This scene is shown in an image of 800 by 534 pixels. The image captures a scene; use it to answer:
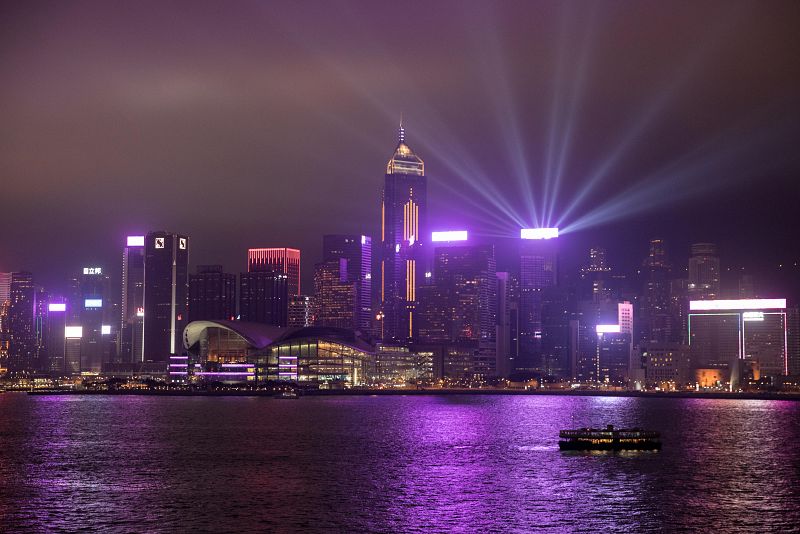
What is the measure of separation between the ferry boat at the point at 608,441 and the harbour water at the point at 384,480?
167 centimetres

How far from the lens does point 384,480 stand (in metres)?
82.9

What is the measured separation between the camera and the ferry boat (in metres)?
109

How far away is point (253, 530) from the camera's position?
60094mm

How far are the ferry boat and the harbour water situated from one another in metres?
1.67

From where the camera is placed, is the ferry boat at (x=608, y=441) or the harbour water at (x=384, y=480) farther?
the ferry boat at (x=608, y=441)

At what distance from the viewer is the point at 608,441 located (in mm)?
110312

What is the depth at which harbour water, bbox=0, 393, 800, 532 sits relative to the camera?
63.8 m

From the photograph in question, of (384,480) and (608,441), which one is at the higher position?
(608,441)

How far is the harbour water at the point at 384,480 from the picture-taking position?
2512 inches

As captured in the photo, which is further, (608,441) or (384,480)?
(608,441)

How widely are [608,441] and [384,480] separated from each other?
3590cm

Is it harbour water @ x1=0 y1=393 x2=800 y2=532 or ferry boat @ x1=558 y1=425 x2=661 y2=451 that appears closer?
harbour water @ x1=0 y1=393 x2=800 y2=532

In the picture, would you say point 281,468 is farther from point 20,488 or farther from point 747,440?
point 747,440

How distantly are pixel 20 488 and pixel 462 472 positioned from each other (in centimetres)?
3487
